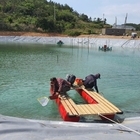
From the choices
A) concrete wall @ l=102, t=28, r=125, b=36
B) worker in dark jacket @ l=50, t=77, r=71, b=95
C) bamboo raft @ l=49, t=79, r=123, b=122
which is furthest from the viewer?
concrete wall @ l=102, t=28, r=125, b=36

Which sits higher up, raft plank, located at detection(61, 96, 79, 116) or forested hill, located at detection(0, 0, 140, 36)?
forested hill, located at detection(0, 0, 140, 36)

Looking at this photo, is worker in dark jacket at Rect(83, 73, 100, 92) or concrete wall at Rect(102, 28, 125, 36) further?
concrete wall at Rect(102, 28, 125, 36)

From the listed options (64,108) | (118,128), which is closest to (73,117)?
(64,108)

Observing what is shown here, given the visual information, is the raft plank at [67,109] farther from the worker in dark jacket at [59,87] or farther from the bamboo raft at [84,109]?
the worker in dark jacket at [59,87]

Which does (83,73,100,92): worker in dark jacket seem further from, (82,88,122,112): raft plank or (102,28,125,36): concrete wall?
(102,28,125,36): concrete wall

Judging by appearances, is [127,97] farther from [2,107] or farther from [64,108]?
[2,107]

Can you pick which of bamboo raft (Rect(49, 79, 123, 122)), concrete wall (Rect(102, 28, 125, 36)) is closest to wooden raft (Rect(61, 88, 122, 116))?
bamboo raft (Rect(49, 79, 123, 122))

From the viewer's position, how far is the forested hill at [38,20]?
243 feet

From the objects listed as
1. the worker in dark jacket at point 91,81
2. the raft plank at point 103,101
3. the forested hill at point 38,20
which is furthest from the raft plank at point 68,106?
the forested hill at point 38,20

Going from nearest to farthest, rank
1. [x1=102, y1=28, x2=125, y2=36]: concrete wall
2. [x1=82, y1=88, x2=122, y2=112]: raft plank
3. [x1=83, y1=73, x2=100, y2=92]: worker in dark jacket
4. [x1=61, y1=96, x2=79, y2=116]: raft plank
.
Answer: [x1=61, y1=96, x2=79, y2=116]: raft plank → [x1=82, y1=88, x2=122, y2=112]: raft plank → [x1=83, y1=73, x2=100, y2=92]: worker in dark jacket → [x1=102, y1=28, x2=125, y2=36]: concrete wall

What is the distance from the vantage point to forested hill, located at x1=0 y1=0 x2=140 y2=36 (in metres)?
73.9

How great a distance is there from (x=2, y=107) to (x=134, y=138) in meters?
7.22

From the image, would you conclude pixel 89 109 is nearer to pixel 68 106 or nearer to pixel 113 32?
pixel 68 106

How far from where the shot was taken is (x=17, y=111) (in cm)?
1093
